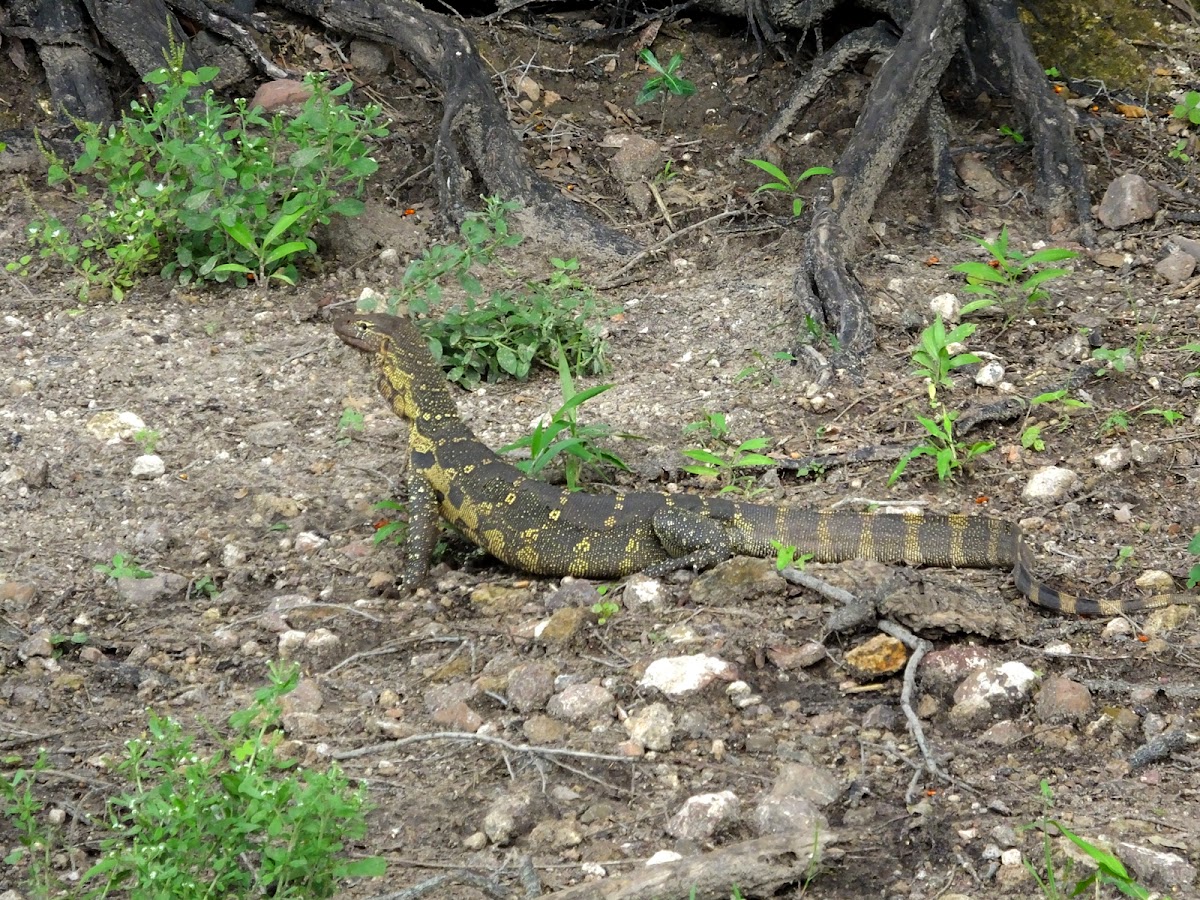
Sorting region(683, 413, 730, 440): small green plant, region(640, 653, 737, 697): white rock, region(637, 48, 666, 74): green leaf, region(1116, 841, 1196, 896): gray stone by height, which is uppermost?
region(637, 48, 666, 74): green leaf

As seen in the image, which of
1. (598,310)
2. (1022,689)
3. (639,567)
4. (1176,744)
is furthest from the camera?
(598,310)

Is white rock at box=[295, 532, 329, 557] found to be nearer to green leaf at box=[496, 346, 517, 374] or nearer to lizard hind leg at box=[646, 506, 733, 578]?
lizard hind leg at box=[646, 506, 733, 578]

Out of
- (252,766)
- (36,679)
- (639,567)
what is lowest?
(639,567)

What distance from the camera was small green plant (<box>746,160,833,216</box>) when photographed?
7953 millimetres

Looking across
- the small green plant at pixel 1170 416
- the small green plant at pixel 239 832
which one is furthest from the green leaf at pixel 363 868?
the small green plant at pixel 1170 416

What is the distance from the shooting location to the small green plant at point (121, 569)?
5.32 m

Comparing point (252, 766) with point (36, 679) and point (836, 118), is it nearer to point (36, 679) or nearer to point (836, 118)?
point (36, 679)

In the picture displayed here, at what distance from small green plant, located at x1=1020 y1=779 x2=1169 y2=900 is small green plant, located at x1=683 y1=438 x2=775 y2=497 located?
266 cm

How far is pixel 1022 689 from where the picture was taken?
160 inches

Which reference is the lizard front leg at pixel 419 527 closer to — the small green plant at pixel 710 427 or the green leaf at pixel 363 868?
the small green plant at pixel 710 427

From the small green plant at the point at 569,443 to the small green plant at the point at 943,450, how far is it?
1.32 m

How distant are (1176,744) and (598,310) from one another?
4.61 m

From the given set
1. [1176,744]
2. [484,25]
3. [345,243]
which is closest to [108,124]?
[345,243]

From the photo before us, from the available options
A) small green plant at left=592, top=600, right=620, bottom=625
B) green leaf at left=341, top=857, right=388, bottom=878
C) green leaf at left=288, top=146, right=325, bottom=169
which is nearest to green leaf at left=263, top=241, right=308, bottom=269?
green leaf at left=288, top=146, right=325, bottom=169
